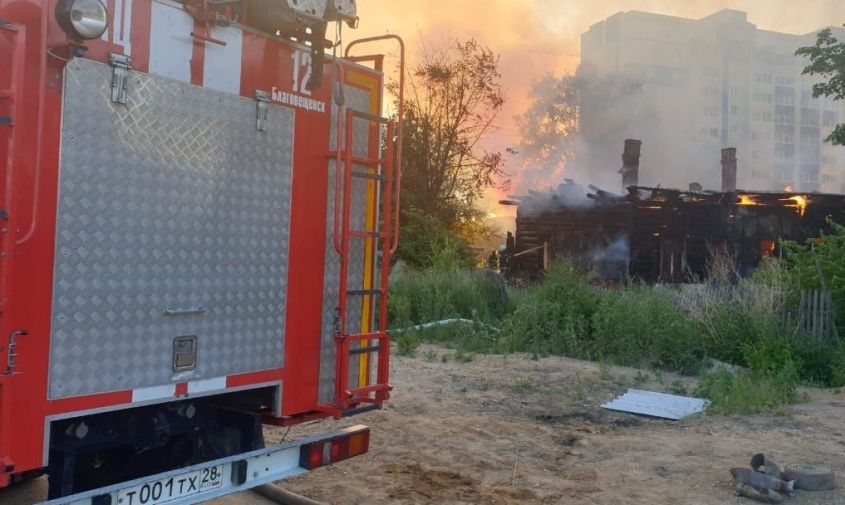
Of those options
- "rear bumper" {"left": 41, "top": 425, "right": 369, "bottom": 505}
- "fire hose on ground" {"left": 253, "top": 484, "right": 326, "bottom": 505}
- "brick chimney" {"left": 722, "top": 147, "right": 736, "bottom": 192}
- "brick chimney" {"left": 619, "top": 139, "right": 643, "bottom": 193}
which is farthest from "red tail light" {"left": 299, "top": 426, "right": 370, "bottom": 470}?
"brick chimney" {"left": 722, "top": 147, "right": 736, "bottom": 192}

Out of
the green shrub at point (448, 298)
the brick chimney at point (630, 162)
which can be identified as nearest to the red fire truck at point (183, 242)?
the green shrub at point (448, 298)

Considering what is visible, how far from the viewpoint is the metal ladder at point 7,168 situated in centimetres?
287

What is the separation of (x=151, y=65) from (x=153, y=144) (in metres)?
0.35

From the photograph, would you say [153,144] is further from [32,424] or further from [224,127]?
[32,424]

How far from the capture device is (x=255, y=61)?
13.1ft

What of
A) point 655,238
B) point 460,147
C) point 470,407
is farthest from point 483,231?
point 470,407

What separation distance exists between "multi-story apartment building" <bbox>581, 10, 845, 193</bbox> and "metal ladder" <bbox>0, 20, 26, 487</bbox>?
1696 inches

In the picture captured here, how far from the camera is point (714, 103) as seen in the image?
57188mm

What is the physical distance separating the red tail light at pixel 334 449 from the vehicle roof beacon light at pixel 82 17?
7.41 feet

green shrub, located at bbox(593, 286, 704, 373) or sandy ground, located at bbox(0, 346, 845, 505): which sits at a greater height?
green shrub, located at bbox(593, 286, 704, 373)

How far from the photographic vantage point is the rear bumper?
10.5 feet

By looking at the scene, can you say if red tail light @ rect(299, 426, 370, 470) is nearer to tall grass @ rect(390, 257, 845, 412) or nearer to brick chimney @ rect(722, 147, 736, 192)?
tall grass @ rect(390, 257, 845, 412)

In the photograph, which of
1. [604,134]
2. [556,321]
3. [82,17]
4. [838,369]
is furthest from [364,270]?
[604,134]

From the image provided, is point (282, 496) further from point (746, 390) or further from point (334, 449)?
point (746, 390)
